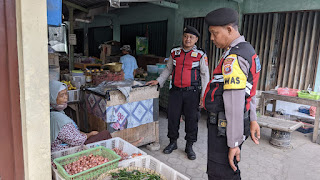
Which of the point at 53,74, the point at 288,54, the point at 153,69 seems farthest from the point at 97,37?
the point at 288,54

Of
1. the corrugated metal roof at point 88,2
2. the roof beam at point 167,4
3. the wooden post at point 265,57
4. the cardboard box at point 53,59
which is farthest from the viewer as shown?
the corrugated metal roof at point 88,2

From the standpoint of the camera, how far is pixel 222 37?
2.00 m

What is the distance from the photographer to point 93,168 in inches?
78.4

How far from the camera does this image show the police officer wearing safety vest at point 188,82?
3.81 metres

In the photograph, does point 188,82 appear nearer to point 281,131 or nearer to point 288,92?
point 281,131

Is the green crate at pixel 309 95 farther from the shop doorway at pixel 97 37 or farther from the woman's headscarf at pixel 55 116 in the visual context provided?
the shop doorway at pixel 97 37

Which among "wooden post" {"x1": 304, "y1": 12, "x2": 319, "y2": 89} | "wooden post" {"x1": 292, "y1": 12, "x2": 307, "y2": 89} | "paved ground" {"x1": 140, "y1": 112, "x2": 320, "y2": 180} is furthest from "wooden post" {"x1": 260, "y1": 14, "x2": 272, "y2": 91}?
"paved ground" {"x1": 140, "y1": 112, "x2": 320, "y2": 180}

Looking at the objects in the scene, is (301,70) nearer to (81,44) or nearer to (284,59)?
(284,59)

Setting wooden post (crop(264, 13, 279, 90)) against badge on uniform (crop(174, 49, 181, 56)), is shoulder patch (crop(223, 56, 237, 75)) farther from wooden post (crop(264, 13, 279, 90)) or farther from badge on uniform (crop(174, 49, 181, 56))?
wooden post (crop(264, 13, 279, 90))

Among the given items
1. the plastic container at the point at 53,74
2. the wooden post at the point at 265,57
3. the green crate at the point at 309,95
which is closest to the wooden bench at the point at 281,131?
the green crate at the point at 309,95

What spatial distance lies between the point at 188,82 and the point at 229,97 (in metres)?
2.01

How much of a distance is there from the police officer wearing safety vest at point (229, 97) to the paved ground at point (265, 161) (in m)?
1.50

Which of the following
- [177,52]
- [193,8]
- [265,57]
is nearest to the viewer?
[177,52]

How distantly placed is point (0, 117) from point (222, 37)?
1802 millimetres
